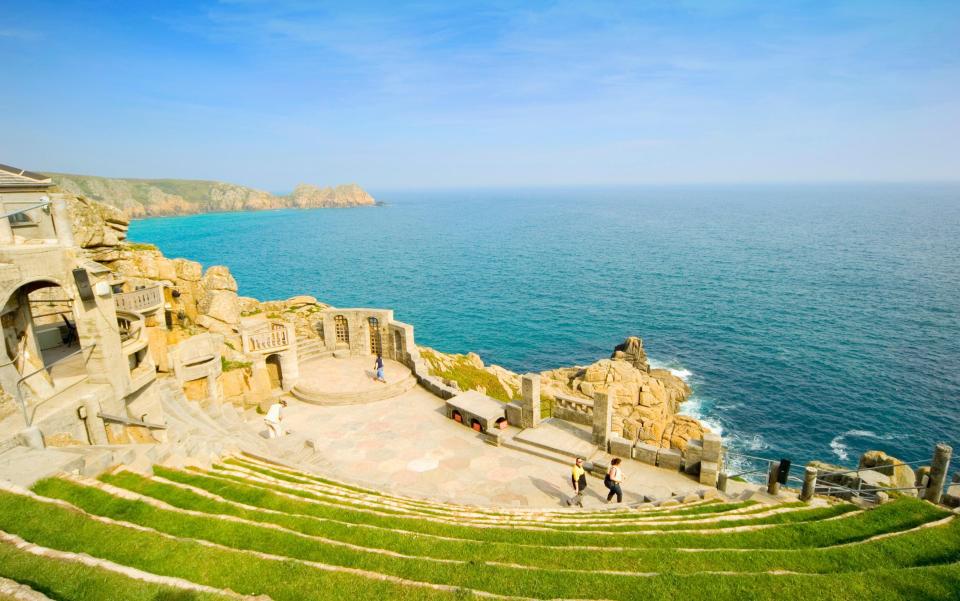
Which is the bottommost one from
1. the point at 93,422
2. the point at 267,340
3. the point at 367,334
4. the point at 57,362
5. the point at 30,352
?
the point at 367,334

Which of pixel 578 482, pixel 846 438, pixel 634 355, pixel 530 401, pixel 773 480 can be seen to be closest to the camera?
pixel 773 480

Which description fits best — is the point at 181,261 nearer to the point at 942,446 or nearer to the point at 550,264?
the point at 942,446

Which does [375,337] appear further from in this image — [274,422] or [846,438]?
[846,438]

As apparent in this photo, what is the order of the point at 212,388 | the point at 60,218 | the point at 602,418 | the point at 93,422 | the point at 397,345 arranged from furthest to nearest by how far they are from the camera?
the point at 397,345, the point at 212,388, the point at 602,418, the point at 93,422, the point at 60,218

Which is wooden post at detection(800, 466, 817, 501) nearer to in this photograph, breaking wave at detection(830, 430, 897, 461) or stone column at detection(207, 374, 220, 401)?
breaking wave at detection(830, 430, 897, 461)

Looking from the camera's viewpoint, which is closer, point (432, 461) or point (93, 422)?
point (93, 422)

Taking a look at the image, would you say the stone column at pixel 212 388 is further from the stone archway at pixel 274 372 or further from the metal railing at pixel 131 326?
the metal railing at pixel 131 326

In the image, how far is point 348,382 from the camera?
26922mm

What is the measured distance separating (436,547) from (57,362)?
16100mm

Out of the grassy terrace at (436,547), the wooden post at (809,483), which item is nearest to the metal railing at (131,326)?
the grassy terrace at (436,547)

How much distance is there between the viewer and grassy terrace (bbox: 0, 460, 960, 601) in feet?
27.6

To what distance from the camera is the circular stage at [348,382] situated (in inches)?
1001

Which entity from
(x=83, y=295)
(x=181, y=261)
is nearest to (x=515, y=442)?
(x=83, y=295)

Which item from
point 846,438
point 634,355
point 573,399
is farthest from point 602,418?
point 634,355
